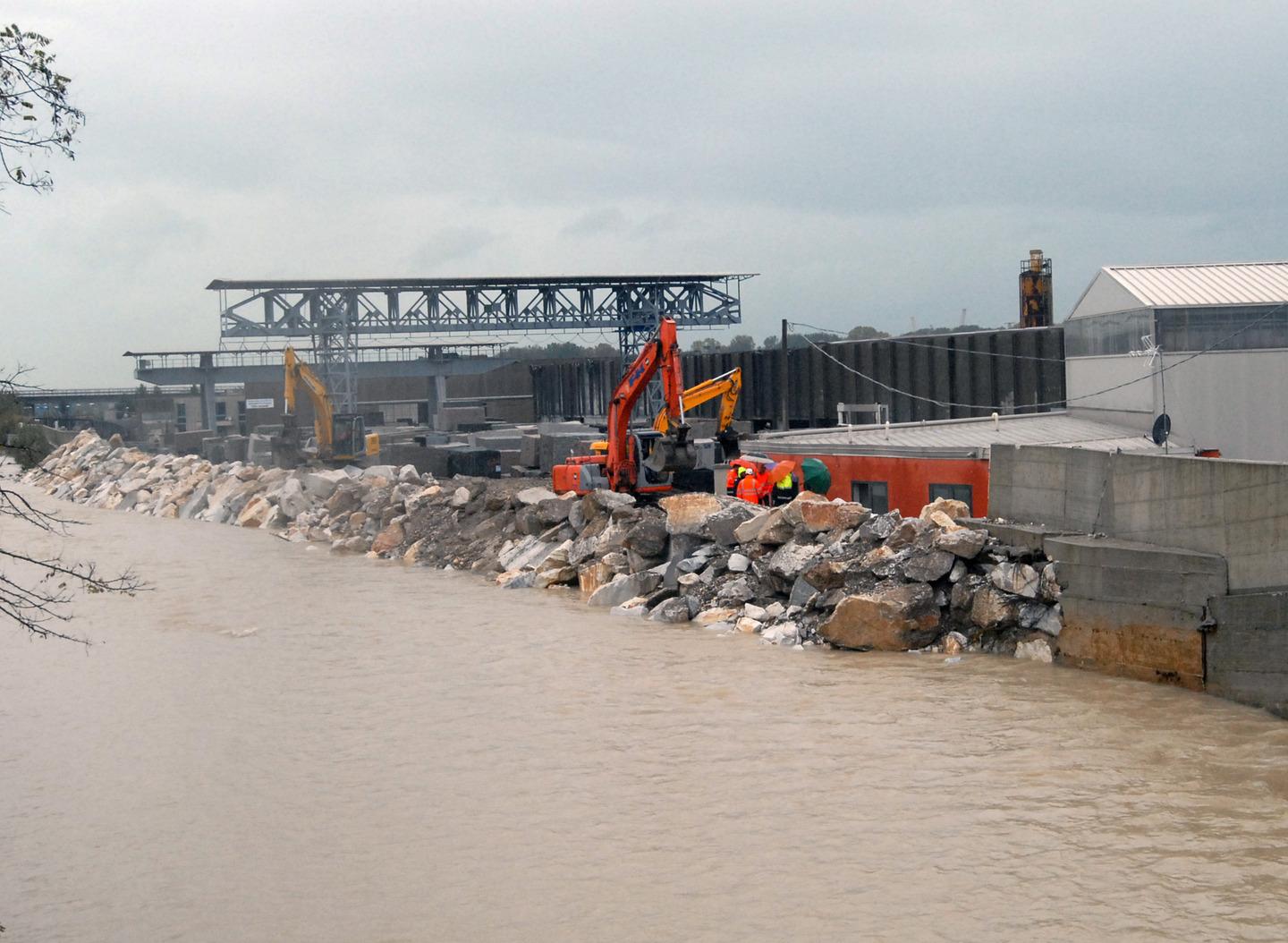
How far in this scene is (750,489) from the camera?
80.8 feet

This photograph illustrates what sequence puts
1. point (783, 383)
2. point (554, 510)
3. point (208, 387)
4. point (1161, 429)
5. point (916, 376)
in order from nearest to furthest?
point (1161, 429) → point (554, 510) → point (916, 376) → point (783, 383) → point (208, 387)

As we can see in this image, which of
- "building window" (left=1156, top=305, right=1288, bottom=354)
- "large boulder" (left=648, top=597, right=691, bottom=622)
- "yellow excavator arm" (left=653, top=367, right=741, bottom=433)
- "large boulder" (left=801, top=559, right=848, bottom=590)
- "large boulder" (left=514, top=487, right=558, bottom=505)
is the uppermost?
"building window" (left=1156, top=305, right=1288, bottom=354)

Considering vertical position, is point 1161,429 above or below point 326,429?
below

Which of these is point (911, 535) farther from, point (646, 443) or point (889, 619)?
point (646, 443)

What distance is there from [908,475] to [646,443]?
20.6ft

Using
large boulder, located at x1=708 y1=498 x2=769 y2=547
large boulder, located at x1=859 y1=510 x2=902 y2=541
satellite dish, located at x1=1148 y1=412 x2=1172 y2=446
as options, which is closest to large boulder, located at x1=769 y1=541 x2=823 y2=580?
large boulder, located at x1=859 y1=510 x2=902 y2=541

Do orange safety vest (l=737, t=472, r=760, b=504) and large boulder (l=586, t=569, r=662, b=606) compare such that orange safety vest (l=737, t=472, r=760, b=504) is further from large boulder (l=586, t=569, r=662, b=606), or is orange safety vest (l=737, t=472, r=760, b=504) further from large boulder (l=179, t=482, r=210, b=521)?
large boulder (l=179, t=482, r=210, b=521)

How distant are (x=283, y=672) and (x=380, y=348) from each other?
170 ft

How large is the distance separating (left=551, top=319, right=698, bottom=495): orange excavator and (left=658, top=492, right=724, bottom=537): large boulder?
402cm

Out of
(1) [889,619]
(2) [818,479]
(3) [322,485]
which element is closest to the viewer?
(1) [889,619]

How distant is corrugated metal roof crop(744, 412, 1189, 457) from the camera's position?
25906mm

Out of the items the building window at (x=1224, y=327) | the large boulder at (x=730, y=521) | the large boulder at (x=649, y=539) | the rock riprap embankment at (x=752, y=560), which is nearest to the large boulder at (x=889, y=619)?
the rock riprap embankment at (x=752, y=560)

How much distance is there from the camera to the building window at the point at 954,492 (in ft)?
70.6

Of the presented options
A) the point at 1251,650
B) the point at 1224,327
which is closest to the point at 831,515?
the point at 1251,650
